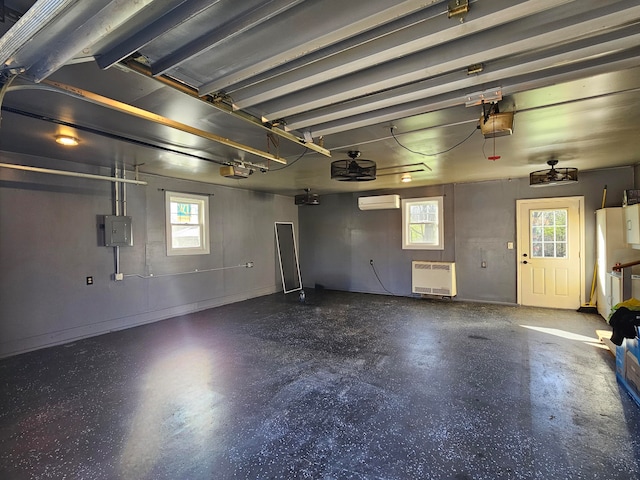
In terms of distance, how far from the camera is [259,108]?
2.34 m

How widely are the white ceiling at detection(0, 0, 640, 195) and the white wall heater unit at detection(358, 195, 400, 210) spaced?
309 centimetres

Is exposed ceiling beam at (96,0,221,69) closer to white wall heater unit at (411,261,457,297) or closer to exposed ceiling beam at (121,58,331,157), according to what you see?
exposed ceiling beam at (121,58,331,157)

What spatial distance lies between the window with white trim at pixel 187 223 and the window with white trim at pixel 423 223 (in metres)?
4.22

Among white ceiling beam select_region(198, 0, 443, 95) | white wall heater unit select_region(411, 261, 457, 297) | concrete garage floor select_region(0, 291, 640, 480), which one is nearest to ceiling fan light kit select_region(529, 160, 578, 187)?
concrete garage floor select_region(0, 291, 640, 480)

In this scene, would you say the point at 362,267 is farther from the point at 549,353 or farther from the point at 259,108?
the point at 259,108

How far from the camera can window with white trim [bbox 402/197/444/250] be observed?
6461 mm

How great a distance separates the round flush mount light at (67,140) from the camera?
10.1 feet

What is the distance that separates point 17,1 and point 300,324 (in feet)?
14.1

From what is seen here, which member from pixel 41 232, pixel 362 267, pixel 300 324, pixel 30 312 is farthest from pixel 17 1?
pixel 362 267

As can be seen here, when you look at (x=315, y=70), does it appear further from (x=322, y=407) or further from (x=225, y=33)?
(x=322, y=407)

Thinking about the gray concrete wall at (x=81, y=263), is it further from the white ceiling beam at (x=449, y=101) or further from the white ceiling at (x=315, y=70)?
the white ceiling beam at (x=449, y=101)

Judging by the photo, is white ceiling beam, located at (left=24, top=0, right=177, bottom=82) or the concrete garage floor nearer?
white ceiling beam, located at (left=24, top=0, right=177, bottom=82)

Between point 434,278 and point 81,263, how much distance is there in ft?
19.8

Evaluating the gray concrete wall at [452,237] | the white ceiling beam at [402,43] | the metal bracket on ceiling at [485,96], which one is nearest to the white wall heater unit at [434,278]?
the gray concrete wall at [452,237]
